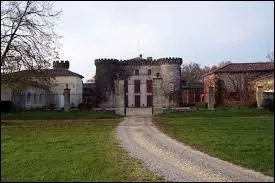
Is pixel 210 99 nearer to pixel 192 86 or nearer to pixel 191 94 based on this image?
pixel 191 94

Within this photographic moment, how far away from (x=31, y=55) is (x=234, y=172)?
1887 centimetres

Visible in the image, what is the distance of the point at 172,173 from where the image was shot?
9492 millimetres

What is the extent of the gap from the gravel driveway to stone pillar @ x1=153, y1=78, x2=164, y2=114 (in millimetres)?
16658

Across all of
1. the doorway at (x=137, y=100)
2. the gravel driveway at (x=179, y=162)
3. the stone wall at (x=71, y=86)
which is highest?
the stone wall at (x=71, y=86)

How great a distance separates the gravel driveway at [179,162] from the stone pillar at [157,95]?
16.7m

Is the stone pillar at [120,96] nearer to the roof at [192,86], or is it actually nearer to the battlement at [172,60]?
the battlement at [172,60]

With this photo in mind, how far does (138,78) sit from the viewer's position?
63.7 meters

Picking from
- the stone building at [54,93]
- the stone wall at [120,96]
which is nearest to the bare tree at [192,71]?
the stone building at [54,93]

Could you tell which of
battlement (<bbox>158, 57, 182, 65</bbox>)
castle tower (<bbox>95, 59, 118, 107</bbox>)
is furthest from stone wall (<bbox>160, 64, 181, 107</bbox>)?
castle tower (<bbox>95, 59, 118, 107</bbox>)

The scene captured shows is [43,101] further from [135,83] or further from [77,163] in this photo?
[77,163]

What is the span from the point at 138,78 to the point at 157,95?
29.5m

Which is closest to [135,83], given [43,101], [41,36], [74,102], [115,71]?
[115,71]

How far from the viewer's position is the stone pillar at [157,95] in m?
34.0

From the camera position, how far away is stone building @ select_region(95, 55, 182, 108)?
60.1 m
